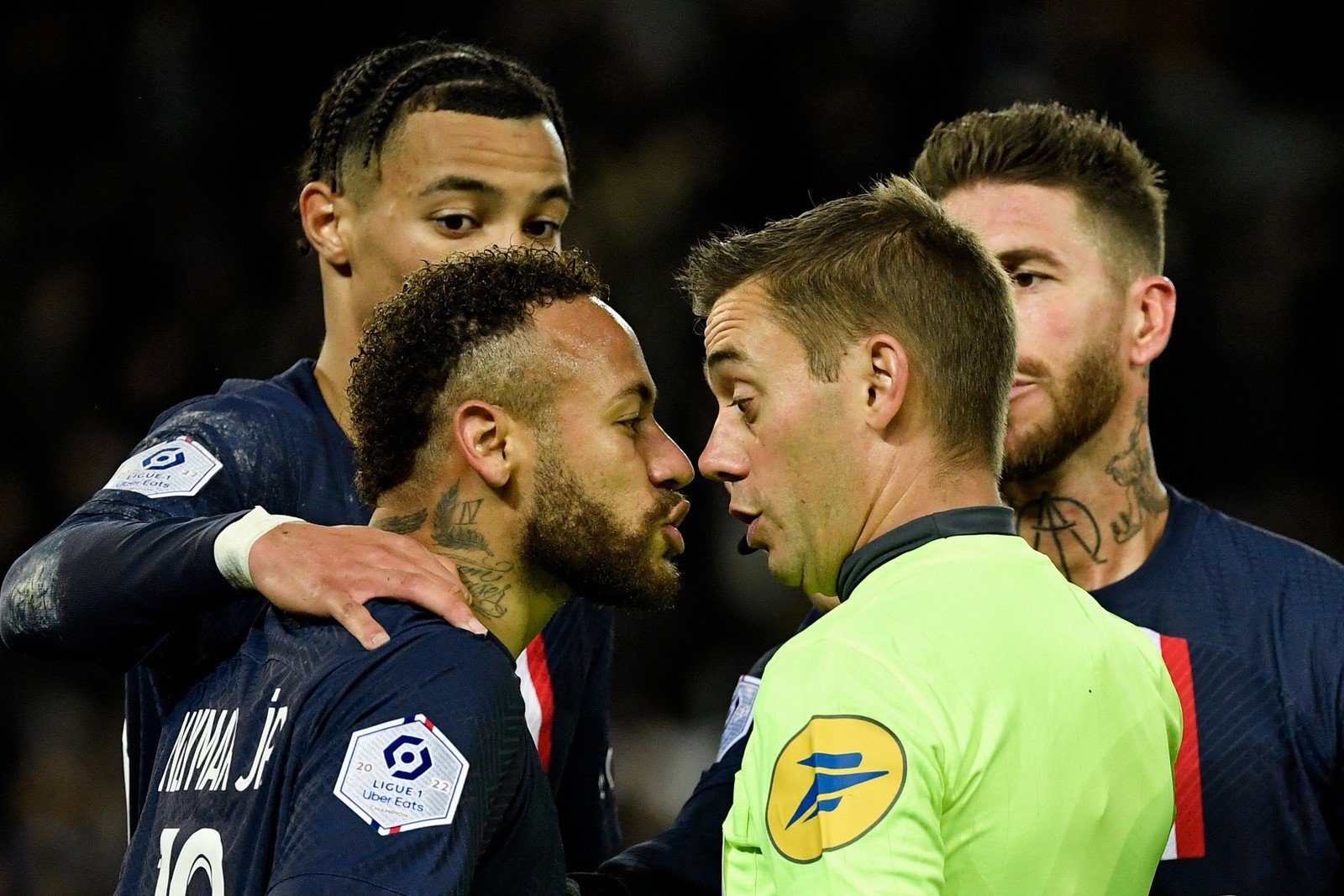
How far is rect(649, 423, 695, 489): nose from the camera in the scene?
2570 mm

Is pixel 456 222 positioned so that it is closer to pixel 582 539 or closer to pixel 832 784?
pixel 582 539

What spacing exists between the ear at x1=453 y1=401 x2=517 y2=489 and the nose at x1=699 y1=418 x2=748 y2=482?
38 cm

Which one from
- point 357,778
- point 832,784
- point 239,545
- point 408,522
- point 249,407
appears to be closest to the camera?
point 832,784

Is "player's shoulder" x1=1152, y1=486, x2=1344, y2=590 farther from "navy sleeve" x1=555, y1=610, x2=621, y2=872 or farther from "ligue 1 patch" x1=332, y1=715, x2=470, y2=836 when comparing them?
"ligue 1 patch" x1=332, y1=715, x2=470, y2=836

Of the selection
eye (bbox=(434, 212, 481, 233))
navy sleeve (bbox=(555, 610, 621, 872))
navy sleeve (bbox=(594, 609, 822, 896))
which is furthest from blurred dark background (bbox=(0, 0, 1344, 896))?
eye (bbox=(434, 212, 481, 233))

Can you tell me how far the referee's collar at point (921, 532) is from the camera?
2084 millimetres

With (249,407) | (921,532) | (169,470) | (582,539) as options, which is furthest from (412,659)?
(249,407)

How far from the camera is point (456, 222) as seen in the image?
322 cm

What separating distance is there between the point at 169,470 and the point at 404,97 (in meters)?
1.03

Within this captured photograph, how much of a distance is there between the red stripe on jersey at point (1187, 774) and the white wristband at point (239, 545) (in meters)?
1.67

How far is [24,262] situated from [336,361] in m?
3.63

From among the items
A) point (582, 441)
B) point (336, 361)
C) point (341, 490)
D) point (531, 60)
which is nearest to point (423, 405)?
point (582, 441)

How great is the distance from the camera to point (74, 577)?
254 cm

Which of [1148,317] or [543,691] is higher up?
[1148,317]
